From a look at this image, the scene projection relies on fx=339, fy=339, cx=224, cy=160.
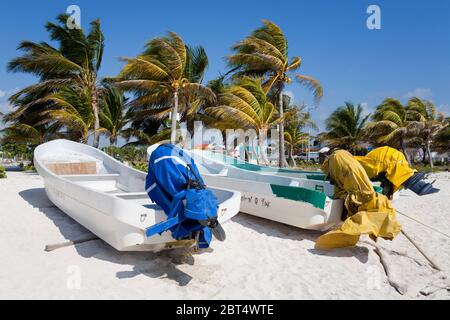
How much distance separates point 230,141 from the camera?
18.4m

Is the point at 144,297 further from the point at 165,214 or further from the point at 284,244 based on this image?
the point at 284,244

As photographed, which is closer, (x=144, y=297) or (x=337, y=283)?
(x=144, y=297)

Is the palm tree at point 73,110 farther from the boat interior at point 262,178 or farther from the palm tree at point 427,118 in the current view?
the palm tree at point 427,118

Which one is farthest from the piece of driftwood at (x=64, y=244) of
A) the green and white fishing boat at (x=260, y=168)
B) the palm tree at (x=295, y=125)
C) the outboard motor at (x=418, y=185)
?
the palm tree at (x=295, y=125)

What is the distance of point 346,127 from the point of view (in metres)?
23.5

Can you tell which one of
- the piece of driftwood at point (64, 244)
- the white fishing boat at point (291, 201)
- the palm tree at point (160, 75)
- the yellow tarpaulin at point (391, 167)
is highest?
the palm tree at point (160, 75)

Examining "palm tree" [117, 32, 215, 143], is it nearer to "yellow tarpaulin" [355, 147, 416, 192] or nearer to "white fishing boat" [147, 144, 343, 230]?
"white fishing boat" [147, 144, 343, 230]

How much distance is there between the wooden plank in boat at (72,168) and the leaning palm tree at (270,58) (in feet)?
30.4

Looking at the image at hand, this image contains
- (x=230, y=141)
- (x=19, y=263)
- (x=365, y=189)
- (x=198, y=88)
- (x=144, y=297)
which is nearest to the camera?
(x=144, y=297)

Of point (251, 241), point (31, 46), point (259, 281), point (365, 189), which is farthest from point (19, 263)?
point (31, 46)

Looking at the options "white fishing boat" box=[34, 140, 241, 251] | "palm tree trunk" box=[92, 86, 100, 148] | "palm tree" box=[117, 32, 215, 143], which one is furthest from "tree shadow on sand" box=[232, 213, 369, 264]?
"palm tree trunk" box=[92, 86, 100, 148]

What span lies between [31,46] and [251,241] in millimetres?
13298

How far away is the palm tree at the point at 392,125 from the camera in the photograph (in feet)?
73.2

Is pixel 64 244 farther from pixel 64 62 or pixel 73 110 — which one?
pixel 64 62
